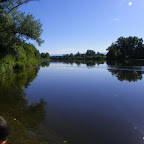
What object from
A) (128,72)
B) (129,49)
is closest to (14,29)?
(128,72)

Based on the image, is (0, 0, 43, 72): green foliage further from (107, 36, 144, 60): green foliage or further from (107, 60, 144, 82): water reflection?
(107, 36, 144, 60): green foliage

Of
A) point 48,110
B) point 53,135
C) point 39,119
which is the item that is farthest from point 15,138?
point 48,110

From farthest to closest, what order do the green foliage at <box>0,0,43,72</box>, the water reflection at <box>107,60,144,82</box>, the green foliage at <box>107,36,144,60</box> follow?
the green foliage at <box>107,36,144,60</box> < the water reflection at <box>107,60,144,82</box> < the green foliage at <box>0,0,43,72</box>

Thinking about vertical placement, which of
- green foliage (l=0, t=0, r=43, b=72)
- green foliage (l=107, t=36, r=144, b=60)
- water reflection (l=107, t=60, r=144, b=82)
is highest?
green foliage (l=107, t=36, r=144, b=60)

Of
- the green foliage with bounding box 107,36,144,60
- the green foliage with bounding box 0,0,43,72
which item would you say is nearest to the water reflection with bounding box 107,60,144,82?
the green foliage with bounding box 0,0,43,72

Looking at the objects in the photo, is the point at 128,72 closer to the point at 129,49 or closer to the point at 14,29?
the point at 14,29

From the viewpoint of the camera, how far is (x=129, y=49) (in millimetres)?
109750

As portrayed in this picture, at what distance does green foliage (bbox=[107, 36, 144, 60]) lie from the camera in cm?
10594

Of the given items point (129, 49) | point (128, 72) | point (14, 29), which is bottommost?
point (128, 72)

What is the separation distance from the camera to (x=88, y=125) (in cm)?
740

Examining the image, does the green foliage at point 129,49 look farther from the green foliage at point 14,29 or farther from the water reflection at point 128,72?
the green foliage at point 14,29

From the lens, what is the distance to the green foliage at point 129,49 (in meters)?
106

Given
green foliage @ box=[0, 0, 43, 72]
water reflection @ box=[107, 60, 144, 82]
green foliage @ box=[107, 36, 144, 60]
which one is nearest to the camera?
green foliage @ box=[0, 0, 43, 72]

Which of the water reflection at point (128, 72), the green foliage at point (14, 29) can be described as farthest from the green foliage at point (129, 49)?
the green foliage at point (14, 29)
